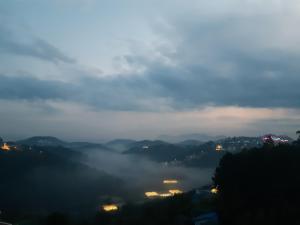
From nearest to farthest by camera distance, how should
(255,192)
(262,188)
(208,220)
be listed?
(208,220), (262,188), (255,192)

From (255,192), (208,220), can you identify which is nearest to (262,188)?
(255,192)

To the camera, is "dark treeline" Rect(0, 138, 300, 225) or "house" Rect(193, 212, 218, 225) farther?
"house" Rect(193, 212, 218, 225)

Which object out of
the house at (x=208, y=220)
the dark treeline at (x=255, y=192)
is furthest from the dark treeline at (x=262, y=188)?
the house at (x=208, y=220)

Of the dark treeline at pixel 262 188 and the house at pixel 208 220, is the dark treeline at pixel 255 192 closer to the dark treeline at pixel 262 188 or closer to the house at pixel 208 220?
the dark treeline at pixel 262 188

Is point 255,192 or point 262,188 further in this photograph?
point 255,192

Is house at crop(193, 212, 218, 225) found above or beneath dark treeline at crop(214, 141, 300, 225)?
beneath

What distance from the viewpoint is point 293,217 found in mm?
27297

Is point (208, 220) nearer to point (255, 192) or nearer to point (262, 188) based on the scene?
point (255, 192)

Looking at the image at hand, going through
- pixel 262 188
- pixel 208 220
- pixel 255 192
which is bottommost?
pixel 208 220

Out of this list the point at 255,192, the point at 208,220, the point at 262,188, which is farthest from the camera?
the point at 255,192

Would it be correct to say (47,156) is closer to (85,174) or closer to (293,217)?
(85,174)

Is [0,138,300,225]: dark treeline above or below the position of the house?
above

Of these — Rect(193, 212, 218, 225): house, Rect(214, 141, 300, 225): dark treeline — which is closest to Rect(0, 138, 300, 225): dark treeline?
Rect(214, 141, 300, 225): dark treeline

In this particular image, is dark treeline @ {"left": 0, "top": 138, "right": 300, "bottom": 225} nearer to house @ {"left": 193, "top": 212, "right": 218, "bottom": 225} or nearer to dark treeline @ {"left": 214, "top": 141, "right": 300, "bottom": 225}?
dark treeline @ {"left": 214, "top": 141, "right": 300, "bottom": 225}
